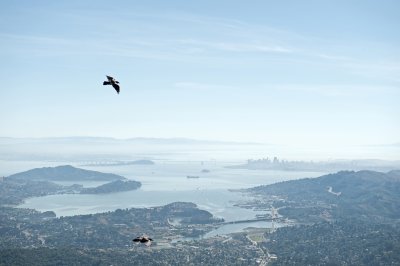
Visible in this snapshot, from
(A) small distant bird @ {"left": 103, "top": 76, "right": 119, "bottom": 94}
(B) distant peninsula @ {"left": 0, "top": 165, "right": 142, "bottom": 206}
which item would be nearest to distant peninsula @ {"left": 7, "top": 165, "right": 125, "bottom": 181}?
(B) distant peninsula @ {"left": 0, "top": 165, "right": 142, "bottom": 206}

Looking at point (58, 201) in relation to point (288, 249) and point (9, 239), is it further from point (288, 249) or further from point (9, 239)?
point (288, 249)

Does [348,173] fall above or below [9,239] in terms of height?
above

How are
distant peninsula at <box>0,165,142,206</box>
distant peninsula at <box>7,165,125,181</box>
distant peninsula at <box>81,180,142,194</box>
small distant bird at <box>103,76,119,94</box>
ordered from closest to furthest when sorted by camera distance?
1. small distant bird at <box>103,76,119,94</box>
2. distant peninsula at <box>0,165,142,206</box>
3. distant peninsula at <box>81,180,142,194</box>
4. distant peninsula at <box>7,165,125,181</box>

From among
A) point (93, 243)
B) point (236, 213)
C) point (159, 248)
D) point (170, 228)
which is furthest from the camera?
point (236, 213)

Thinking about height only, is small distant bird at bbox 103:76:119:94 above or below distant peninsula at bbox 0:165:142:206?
above

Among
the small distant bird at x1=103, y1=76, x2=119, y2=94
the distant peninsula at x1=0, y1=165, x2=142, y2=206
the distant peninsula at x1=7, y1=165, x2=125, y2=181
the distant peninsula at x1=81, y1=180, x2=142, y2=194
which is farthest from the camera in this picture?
the distant peninsula at x1=7, y1=165, x2=125, y2=181

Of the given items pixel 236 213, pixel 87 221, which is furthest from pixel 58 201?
pixel 236 213

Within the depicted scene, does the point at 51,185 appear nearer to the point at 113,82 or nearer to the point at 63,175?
the point at 63,175

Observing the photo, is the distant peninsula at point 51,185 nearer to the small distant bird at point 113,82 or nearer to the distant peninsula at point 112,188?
the distant peninsula at point 112,188

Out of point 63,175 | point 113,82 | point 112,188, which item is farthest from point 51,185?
point 113,82

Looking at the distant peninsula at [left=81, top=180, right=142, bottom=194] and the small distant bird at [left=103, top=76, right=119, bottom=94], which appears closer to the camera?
the small distant bird at [left=103, top=76, right=119, bottom=94]

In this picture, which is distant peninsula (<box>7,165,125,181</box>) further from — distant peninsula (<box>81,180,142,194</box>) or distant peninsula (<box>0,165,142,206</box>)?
distant peninsula (<box>81,180,142,194</box>)
